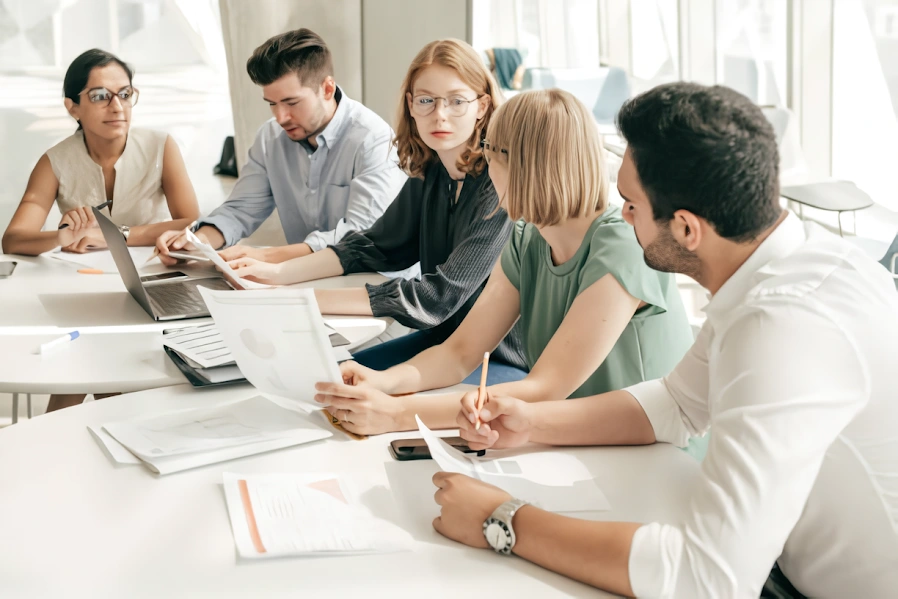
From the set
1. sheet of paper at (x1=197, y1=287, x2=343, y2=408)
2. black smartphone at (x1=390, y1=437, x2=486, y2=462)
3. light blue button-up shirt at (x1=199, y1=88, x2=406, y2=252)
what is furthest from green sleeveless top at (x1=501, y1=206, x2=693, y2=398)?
light blue button-up shirt at (x1=199, y1=88, x2=406, y2=252)

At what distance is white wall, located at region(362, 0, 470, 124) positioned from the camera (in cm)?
376

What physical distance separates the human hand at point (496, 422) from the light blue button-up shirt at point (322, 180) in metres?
1.52

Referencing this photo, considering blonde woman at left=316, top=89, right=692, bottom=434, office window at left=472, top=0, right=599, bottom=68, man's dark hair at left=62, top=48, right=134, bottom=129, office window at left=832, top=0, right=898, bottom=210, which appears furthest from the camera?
office window at left=472, top=0, right=599, bottom=68

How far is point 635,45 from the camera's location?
6.14 metres

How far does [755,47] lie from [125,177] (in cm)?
364

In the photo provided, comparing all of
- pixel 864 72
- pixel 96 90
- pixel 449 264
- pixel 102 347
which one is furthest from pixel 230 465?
pixel 864 72

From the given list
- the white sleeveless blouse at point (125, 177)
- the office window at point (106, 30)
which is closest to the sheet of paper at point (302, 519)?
the white sleeveless blouse at point (125, 177)

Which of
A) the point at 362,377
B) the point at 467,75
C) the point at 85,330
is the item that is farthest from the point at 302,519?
the point at 467,75

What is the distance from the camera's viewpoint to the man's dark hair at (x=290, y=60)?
2.76 meters

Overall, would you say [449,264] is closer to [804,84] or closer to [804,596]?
[804,596]

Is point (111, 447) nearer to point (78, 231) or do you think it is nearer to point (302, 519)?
point (302, 519)

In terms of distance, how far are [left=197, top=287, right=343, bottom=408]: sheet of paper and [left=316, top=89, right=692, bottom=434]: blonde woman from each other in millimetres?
52

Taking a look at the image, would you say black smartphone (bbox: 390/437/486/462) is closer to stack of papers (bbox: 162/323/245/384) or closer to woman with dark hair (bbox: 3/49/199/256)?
stack of papers (bbox: 162/323/245/384)

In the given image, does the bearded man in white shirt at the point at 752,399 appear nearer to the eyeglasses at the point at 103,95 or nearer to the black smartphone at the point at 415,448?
the black smartphone at the point at 415,448
